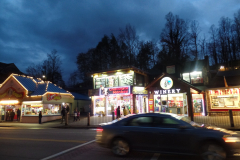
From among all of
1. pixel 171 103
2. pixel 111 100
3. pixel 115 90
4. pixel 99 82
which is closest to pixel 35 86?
pixel 99 82

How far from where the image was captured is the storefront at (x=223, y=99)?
1958 cm

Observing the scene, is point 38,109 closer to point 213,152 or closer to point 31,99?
point 31,99

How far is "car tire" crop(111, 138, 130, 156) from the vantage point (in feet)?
20.3

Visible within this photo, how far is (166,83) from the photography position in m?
20.1

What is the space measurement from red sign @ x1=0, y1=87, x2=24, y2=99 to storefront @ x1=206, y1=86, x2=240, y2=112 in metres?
25.3

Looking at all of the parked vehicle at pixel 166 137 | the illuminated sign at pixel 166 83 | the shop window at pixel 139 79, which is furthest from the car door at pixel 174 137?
the shop window at pixel 139 79

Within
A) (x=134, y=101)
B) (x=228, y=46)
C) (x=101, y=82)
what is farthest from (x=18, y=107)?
(x=228, y=46)

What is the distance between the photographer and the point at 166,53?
36.3 meters

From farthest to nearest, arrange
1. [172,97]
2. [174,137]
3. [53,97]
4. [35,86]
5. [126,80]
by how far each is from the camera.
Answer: [35,86]
[53,97]
[126,80]
[172,97]
[174,137]

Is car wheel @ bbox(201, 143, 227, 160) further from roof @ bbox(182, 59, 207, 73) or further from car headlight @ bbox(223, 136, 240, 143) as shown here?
roof @ bbox(182, 59, 207, 73)

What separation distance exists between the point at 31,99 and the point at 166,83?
1839 centimetres

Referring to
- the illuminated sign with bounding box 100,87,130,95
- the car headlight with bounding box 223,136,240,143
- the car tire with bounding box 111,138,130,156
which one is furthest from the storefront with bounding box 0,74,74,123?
the car headlight with bounding box 223,136,240,143

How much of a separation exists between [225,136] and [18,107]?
29.3 metres

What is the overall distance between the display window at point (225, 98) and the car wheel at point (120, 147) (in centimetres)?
1809
